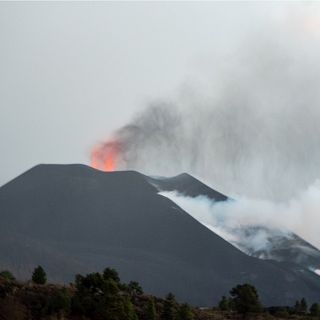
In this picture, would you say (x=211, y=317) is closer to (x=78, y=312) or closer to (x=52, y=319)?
(x=78, y=312)

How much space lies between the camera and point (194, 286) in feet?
636

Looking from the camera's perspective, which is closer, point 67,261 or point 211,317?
point 211,317

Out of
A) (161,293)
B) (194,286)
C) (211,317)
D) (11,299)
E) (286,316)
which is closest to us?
(11,299)

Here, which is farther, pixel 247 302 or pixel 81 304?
pixel 247 302

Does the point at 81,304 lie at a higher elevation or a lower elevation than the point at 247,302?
lower

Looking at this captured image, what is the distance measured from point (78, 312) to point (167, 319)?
39.7 feet

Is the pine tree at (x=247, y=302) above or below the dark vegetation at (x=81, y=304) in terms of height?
above

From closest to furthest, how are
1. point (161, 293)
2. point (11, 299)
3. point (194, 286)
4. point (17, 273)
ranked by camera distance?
point (11, 299) → point (17, 273) → point (161, 293) → point (194, 286)

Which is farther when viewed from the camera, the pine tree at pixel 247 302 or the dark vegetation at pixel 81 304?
the pine tree at pixel 247 302

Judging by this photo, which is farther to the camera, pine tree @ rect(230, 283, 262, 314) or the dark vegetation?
pine tree @ rect(230, 283, 262, 314)

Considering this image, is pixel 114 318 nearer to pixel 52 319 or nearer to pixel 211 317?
pixel 52 319

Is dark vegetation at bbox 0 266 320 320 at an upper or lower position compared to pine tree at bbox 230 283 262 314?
lower

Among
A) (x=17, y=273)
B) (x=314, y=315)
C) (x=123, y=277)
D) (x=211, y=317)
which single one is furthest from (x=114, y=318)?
(x=123, y=277)

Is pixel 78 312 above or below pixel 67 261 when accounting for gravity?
below
